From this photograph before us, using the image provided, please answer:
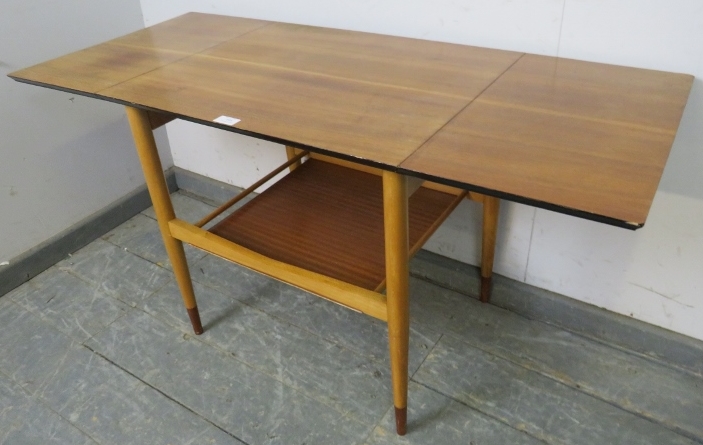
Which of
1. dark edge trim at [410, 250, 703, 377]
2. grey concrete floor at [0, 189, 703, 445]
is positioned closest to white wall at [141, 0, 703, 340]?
dark edge trim at [410, 250, 703, 377]

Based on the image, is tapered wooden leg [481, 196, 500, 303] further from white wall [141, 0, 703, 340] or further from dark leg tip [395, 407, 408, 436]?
dark leg tip [395, 407, 408, 436]

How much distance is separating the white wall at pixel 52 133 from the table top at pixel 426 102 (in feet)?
1.41

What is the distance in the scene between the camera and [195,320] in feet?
5.80

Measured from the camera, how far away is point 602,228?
1549 mm

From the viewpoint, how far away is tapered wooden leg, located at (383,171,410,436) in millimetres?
1039

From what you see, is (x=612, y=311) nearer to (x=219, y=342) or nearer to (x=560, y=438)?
(x=560, y=438)

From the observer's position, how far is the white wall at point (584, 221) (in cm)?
128

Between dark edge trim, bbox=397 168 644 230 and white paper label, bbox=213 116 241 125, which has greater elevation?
white paper label, bbox=213 116 241 125

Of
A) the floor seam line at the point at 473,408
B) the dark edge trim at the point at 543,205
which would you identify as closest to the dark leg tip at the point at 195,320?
the floor seam line at the point at 473,408

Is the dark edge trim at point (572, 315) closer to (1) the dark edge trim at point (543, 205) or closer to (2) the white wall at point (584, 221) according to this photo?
(2) the white wall at point (584, 221)

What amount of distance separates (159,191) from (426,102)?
30.2 inches

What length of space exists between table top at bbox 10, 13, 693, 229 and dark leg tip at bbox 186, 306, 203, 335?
2.37 ft

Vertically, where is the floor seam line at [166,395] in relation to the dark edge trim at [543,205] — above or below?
below

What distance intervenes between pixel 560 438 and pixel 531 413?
3.6 inches
